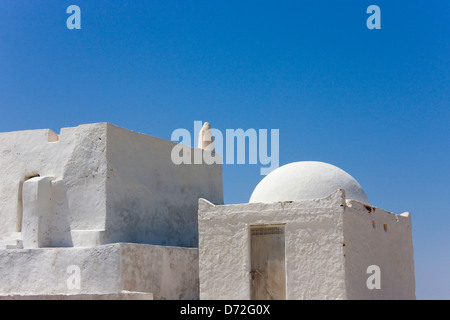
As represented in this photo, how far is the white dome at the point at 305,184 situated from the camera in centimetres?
1305

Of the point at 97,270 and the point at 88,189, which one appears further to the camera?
the point at 88,189

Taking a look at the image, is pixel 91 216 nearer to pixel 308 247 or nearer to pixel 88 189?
pixel 88 189

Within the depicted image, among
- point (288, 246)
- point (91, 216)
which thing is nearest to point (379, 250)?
point (288, 246)

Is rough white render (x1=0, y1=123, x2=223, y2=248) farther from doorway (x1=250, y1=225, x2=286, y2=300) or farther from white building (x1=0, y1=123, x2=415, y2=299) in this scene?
doorway (x1=250, y1=225, x2=286, y2=300)

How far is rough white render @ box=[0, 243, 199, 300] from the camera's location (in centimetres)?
1346

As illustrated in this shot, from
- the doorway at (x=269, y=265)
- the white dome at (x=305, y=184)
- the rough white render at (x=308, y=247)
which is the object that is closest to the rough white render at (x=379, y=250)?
the rough white render at (x=308, y=247)

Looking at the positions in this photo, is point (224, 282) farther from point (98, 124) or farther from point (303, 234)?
point (98, 124)

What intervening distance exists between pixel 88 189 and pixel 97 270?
2132mm

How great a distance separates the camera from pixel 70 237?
14602 mm

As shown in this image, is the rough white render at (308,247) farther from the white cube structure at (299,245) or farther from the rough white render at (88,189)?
the rough white render at (88,189)

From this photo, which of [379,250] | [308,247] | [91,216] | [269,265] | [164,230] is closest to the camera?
[308,247]

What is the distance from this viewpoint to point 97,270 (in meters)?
13.6
